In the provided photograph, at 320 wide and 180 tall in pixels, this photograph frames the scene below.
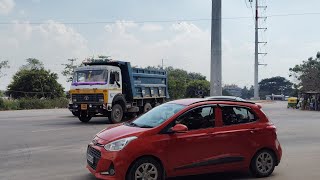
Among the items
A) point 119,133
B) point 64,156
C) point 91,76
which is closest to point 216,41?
point 91,76

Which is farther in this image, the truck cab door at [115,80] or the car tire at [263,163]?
the truck cab door at [115,80]

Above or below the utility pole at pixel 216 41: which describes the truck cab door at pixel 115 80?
below

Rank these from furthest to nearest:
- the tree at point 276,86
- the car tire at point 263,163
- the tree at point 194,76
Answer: the tree at point 276,86 → the tree at point 194,76 → the car tire at point 263,163

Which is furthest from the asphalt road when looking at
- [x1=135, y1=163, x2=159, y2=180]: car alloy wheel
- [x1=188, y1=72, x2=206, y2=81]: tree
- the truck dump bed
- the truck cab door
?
[x1=188, y1=72, x2=206, y2=81]: tree

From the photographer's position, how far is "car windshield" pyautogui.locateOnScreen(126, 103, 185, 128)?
7.92 meters

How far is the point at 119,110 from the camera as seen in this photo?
21.3 meters

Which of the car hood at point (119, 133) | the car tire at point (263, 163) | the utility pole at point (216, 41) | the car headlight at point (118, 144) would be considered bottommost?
the car tire at point (263, 163)

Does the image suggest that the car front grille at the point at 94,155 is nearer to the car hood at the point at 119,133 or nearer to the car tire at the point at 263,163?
the car hood at the point at 119,133

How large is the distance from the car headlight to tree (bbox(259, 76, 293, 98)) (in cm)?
11261

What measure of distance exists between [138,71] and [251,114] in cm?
1501

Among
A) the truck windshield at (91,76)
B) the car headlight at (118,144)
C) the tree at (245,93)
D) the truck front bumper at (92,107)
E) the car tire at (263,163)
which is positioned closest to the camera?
the car headlight at (118,144)

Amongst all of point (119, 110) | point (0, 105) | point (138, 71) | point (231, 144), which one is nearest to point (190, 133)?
point (231, 144)

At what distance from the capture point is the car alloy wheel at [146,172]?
287 inches

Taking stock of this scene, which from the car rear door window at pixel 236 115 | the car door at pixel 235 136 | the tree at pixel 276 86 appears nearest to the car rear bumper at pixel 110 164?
the car door at pixel 235 136
